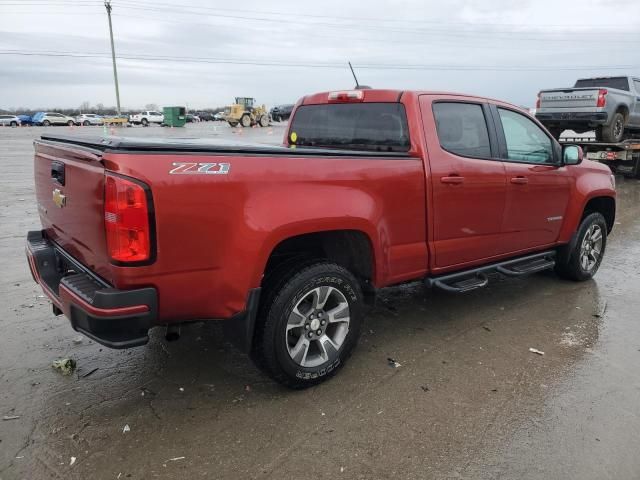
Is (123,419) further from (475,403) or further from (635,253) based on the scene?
(635,253)

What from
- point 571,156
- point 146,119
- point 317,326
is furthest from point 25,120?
point 317,326

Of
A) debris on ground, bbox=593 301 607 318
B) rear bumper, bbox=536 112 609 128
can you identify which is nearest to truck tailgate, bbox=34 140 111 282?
debris on ground, bbox=593 301 607 318

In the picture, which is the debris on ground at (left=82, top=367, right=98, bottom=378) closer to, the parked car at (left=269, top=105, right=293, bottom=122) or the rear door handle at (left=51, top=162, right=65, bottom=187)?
the rear door handle at (left=51, top=162, right=65, bottom=187)

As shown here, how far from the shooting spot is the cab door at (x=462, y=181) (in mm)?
3951

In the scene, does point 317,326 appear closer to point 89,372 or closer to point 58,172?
point 89,372

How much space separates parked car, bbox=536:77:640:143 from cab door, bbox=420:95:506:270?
10.3 meters

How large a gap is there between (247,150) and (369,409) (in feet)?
5.65

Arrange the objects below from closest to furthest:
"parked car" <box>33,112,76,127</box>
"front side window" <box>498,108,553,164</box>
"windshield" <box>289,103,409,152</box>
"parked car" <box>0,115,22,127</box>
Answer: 1. "windshield" <box>289,103,409,152</box>
2. "front side window" <box>498,108,553,164</box>
3. "parked car" <box>0,115,22,127</box>
4. "parked car" <box>33,112,76,127</box>

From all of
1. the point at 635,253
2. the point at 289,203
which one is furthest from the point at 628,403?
the point at 635,253

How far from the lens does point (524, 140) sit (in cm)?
488

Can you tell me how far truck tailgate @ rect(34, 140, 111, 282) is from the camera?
268 cm

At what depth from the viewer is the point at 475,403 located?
3309 millimetres

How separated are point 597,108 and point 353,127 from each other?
36.2 feet

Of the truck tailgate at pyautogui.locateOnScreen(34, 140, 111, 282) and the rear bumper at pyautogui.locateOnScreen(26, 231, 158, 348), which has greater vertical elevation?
the truck tailgate at pyautogui.locateOnScreen(34, 140, 111, 282)
